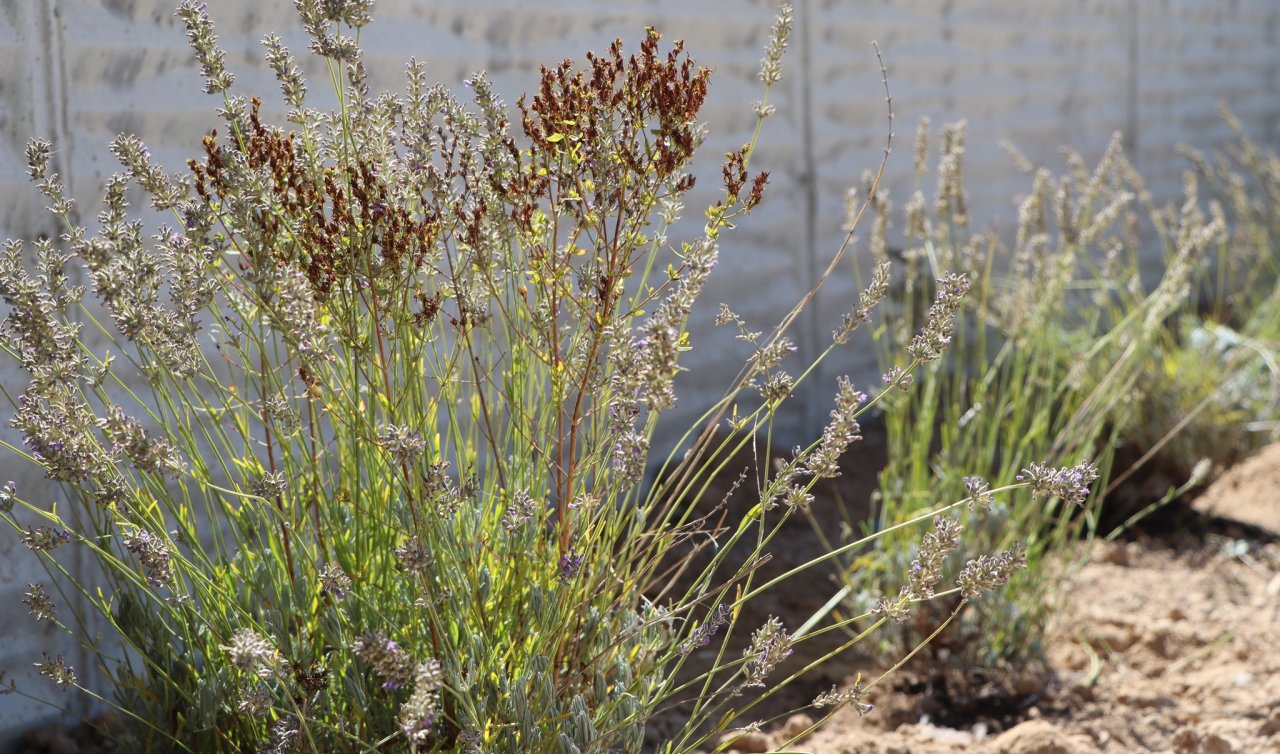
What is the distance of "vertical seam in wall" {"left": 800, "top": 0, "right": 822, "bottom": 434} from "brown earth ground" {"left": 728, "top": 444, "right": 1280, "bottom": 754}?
1122 mm

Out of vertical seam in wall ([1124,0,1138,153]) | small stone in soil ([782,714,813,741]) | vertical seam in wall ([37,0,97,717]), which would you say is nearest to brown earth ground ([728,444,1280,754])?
small stone in soil ([782,714,813,741])

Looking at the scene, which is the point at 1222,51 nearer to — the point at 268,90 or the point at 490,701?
the point at 268,90

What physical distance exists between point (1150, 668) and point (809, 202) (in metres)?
2.10

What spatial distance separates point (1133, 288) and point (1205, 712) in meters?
1.28

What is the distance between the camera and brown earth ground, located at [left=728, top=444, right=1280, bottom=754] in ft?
8.25

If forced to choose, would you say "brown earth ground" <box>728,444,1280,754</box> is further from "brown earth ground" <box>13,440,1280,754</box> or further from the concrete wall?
the concrete wall

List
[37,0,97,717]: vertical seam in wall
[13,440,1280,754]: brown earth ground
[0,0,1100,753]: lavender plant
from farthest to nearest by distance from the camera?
[13,440,1280,754]: brown earth ground < [37,0,97,717]: vertical seam in wall < [0,0,1100,753]: lavender plant

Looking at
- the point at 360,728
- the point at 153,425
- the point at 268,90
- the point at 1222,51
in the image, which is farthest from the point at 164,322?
the point at 1222,51

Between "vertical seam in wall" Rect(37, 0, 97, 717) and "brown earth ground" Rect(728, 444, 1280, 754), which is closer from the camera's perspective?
"vertical seam in wall" Rect(37, 0, 97, 717)

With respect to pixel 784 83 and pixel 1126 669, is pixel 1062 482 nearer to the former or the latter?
pixel 1126 669

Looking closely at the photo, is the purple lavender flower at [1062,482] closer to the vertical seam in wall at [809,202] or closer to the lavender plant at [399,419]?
the lavender plant at [399,419]

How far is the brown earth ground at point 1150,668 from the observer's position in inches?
99.0

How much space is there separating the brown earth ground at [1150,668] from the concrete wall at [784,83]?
4.19ft

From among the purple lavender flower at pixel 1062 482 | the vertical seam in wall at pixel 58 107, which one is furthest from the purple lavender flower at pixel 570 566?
the vertical seam in wall at pixel 58 107
